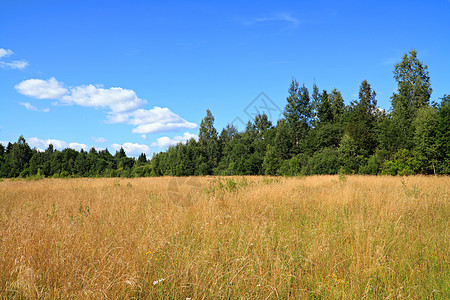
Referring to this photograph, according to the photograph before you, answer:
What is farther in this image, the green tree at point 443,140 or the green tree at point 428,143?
the green tree at point 428,143

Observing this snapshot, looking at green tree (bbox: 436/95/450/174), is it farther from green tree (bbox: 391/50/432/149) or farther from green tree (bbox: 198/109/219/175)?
green tree (bbox: 198/109/219/175)

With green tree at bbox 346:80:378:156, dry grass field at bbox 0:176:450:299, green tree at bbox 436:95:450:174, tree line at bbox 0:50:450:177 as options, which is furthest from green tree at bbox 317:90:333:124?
dry grass field at bbox 0:176:450:299

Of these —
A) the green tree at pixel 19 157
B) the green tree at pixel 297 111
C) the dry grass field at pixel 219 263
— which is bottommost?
the dry grass field at pixel 219 263

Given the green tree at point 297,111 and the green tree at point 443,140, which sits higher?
the green tree at point 297,111

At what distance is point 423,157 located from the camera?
775 inches

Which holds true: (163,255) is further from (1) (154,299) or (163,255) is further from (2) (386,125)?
(2) (386,125)

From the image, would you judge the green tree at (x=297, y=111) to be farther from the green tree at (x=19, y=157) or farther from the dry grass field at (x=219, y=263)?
the green tree at (x=19, y=157)

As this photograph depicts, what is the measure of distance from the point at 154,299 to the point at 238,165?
112 feet

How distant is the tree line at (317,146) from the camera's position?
2080cm

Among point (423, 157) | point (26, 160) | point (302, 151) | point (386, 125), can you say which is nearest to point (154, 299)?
point (423, 157)

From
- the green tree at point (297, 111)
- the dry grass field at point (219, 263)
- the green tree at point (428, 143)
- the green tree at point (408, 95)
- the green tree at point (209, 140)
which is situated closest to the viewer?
the dry grass field at point (219, 263)

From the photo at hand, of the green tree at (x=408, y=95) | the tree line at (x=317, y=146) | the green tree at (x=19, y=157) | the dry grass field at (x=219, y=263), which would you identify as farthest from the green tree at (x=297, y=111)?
the green tree at (x=19, y=157)

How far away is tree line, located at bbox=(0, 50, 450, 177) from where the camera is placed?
2080 cm

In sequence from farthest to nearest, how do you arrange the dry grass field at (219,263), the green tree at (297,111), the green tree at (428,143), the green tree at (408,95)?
the green tree at (297,111) → the green tree at (408,95) → the green tree at (428,143) → the dry grass field at (219,263)
